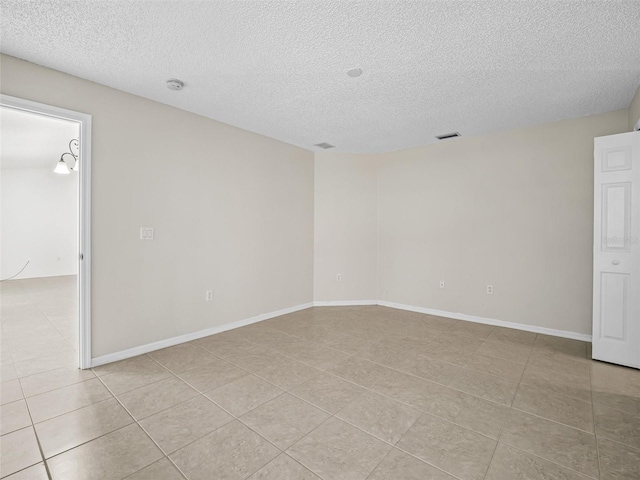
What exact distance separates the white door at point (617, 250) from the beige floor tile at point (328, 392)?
2.52 meters

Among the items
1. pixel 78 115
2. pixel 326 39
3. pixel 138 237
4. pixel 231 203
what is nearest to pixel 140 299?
pixel 138 237

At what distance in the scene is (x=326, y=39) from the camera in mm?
2158

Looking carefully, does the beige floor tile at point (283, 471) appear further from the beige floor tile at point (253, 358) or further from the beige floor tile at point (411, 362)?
the beige floor tile at point (411, 362)

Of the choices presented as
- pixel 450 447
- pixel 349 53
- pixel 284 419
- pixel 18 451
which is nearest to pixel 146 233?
pixel 18 451

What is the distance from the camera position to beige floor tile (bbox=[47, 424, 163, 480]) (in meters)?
1.56

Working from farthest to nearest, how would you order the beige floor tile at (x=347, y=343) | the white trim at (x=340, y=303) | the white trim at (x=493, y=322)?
the white trim at (x=340, y=303)
the white trim at (x=493, y=322)
the beige floor tile at (x=347, y=343)

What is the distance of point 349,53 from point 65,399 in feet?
11.1

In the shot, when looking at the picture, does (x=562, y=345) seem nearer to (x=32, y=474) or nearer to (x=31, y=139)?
(x=32, y=474)

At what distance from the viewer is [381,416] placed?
2.07m

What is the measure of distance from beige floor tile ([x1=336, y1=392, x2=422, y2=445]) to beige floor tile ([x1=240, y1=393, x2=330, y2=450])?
0.64 feet

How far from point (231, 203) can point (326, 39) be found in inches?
92.4


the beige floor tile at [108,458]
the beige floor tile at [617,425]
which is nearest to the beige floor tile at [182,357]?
the beige floor tile at [108,458]

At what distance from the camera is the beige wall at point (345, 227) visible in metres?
5.20

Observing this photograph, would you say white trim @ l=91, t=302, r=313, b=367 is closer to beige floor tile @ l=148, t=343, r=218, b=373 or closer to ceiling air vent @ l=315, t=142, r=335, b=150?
beige floor tile @ l=148, t=343, r=218, b=373
